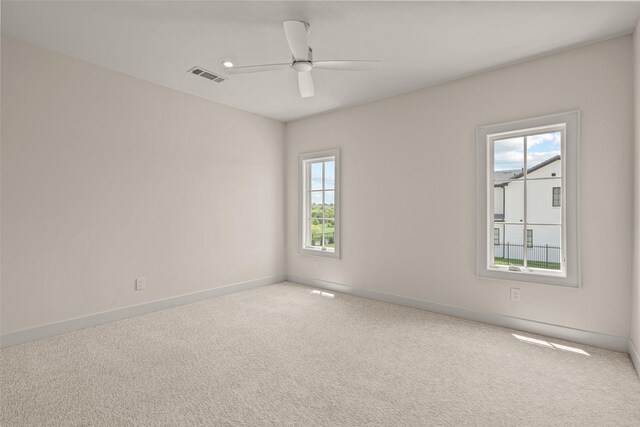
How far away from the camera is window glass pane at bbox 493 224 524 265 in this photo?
3.15 meters

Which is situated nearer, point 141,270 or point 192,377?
point 192,377

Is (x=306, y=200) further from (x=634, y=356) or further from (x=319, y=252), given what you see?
(x=634, y=356)

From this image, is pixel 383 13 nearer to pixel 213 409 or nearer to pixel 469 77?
pixel 469 77

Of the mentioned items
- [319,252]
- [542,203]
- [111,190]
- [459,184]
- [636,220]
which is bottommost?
[319,252]

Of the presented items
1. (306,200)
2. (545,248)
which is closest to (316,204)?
(306,200)

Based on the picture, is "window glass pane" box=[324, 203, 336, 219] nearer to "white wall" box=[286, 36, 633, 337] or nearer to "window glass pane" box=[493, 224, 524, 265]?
"white wall" box=[286, 36, 633, 337]

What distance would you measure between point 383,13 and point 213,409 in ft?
9.19

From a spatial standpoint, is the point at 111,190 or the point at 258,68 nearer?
the point at 258,68

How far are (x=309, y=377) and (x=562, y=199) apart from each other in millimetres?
2628

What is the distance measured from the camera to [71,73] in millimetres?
2996

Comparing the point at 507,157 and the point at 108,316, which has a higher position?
the point at 507,157

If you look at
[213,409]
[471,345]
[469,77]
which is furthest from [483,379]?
[469,77]

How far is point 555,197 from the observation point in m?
2.97

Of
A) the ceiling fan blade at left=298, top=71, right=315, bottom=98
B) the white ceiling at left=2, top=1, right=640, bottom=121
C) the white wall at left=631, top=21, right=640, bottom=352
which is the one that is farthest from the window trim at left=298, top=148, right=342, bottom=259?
the white wall at left=631, top=21, right=640, bottom=352
